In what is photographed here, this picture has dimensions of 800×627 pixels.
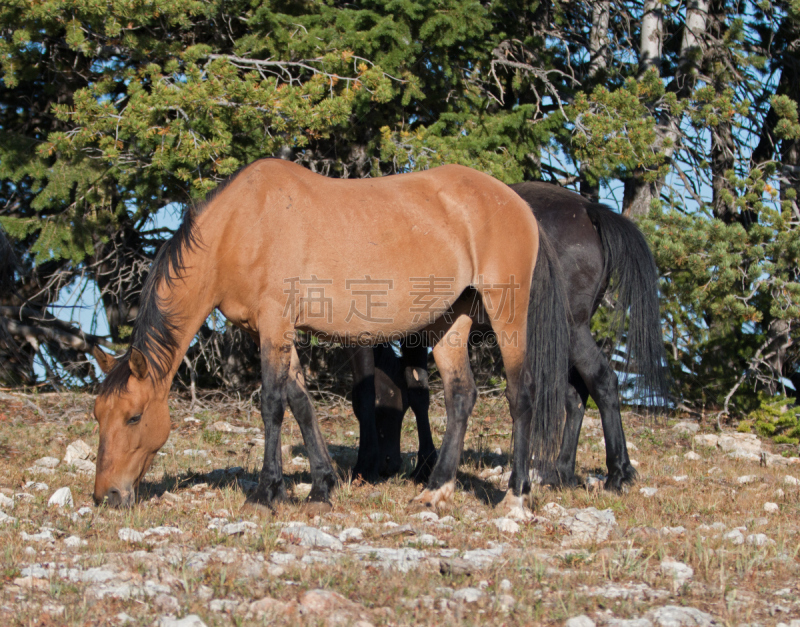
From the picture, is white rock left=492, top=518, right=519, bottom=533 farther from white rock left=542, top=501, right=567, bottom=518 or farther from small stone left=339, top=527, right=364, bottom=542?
small stone left=339, top=527, right=364, bottom=542

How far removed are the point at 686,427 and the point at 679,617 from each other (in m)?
6.65

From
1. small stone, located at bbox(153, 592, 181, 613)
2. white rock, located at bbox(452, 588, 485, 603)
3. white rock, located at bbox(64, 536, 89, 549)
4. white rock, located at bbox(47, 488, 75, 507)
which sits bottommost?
white rock, located at bbox(47, 488, 75, 507)

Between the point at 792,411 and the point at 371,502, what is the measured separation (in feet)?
20.3

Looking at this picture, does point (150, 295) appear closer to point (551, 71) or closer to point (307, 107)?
point (307, 107)

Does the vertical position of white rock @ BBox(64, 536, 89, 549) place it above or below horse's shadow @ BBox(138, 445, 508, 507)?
above

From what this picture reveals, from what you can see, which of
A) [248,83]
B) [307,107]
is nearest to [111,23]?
[248,83]

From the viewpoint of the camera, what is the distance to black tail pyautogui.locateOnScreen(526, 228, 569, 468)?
4992 millimetres

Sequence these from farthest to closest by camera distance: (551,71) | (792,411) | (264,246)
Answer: (551,71)
(792,411)
(264,246)

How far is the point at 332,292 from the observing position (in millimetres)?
4715

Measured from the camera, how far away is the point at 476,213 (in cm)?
509

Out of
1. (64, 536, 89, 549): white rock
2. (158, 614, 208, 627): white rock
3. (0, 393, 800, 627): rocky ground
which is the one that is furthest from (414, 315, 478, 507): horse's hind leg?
(158, 614, 208, 627): white rock

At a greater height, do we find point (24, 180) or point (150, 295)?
point (24, 180)

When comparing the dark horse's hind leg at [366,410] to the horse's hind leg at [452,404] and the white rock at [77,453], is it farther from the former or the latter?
the white rock at [77,453]

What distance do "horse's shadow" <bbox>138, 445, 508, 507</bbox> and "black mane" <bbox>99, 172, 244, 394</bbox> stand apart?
87 centimetres
